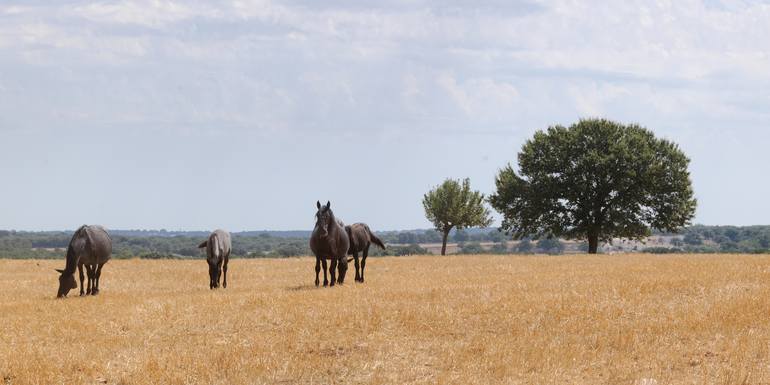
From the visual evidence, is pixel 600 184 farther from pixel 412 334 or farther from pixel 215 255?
pixel 412 334

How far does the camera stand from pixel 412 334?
18859mm

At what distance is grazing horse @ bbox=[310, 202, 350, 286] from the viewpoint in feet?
93.6

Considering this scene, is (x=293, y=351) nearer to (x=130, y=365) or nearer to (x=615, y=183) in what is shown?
(x=130, y=365)

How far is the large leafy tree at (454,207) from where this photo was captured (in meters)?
76.4

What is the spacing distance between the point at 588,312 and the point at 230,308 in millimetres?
9166

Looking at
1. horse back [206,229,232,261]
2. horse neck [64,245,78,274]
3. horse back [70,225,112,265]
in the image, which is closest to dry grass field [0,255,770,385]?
horse neck [64,245,78,274]

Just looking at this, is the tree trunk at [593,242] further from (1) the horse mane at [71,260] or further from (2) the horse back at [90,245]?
(1) the horse mane at [71,260]

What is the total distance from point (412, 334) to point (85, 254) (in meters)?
15.5

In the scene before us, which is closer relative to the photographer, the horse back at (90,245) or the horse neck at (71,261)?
the horse neck at (71,261)

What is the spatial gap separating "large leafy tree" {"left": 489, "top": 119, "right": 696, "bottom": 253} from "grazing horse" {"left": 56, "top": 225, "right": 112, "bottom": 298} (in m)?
43.8

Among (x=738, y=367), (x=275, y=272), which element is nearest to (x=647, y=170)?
(x=275, y=272)

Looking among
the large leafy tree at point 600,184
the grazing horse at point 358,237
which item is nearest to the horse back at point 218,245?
the grazing horse at point 358,237

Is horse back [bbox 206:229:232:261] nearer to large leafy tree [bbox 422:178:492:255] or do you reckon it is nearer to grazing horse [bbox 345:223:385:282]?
grazing horse [bbox 345:223:385:282]

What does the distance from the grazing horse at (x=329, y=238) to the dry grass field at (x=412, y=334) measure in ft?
3.92
